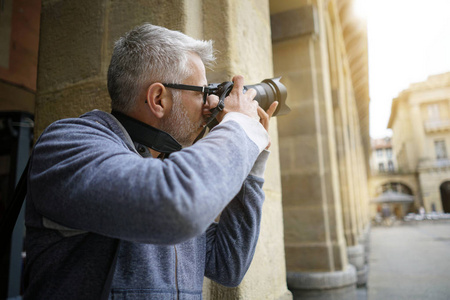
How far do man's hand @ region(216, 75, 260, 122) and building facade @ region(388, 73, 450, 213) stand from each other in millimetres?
38568

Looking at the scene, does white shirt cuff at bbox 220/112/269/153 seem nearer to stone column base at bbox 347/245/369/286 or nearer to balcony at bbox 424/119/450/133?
stone column base at bbox 347/245/369/286

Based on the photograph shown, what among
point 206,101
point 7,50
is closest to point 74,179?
point 206,101

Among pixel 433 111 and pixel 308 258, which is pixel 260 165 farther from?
pixel 433 111

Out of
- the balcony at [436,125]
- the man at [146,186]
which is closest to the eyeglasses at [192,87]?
the man at [146,186]

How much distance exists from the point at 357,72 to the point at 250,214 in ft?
36.2

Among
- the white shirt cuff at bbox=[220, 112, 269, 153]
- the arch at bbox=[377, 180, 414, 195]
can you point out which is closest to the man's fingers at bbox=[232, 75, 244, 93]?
the white shirt cuff at bbox=[220, 112, 269, 153]

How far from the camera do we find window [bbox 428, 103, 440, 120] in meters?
34.3

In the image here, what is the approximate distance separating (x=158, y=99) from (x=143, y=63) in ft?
0.33

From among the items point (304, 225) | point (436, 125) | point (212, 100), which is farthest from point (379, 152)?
point (212, 100)

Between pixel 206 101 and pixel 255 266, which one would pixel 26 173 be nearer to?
pixel 206 101

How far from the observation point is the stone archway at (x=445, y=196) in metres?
35.3

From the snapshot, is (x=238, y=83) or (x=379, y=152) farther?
(x=379, y=152)

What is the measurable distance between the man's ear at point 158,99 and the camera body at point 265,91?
4.9 inches

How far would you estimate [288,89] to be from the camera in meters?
3.66
